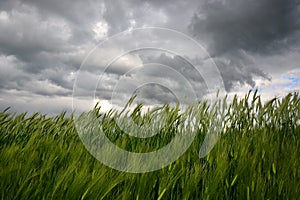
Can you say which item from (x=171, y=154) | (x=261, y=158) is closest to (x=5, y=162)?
(x=171, y=154)

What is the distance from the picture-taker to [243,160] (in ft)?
7.96

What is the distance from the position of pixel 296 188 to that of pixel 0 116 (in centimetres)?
378

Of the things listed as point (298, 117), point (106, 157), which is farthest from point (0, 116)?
point (298, 117)

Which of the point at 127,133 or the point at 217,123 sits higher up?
the point at 217,123

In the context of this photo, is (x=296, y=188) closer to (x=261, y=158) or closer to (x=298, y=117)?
(x=261, y=158)

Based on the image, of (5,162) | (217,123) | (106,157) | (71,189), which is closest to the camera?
(71,189)

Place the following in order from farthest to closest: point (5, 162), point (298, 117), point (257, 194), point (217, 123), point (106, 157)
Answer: point (298, 117) → point (217, 123) → point (106, 157) → point (5, 162) → point (257, 194)

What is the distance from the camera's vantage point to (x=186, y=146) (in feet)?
9.69

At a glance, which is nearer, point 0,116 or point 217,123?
point 217,123

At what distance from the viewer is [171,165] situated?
2.50 meters

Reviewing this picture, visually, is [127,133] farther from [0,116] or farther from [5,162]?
[0,116]

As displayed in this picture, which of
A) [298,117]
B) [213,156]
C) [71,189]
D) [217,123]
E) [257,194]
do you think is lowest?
[71,189]

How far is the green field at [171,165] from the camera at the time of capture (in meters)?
1.98

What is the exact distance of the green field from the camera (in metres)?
1.98
